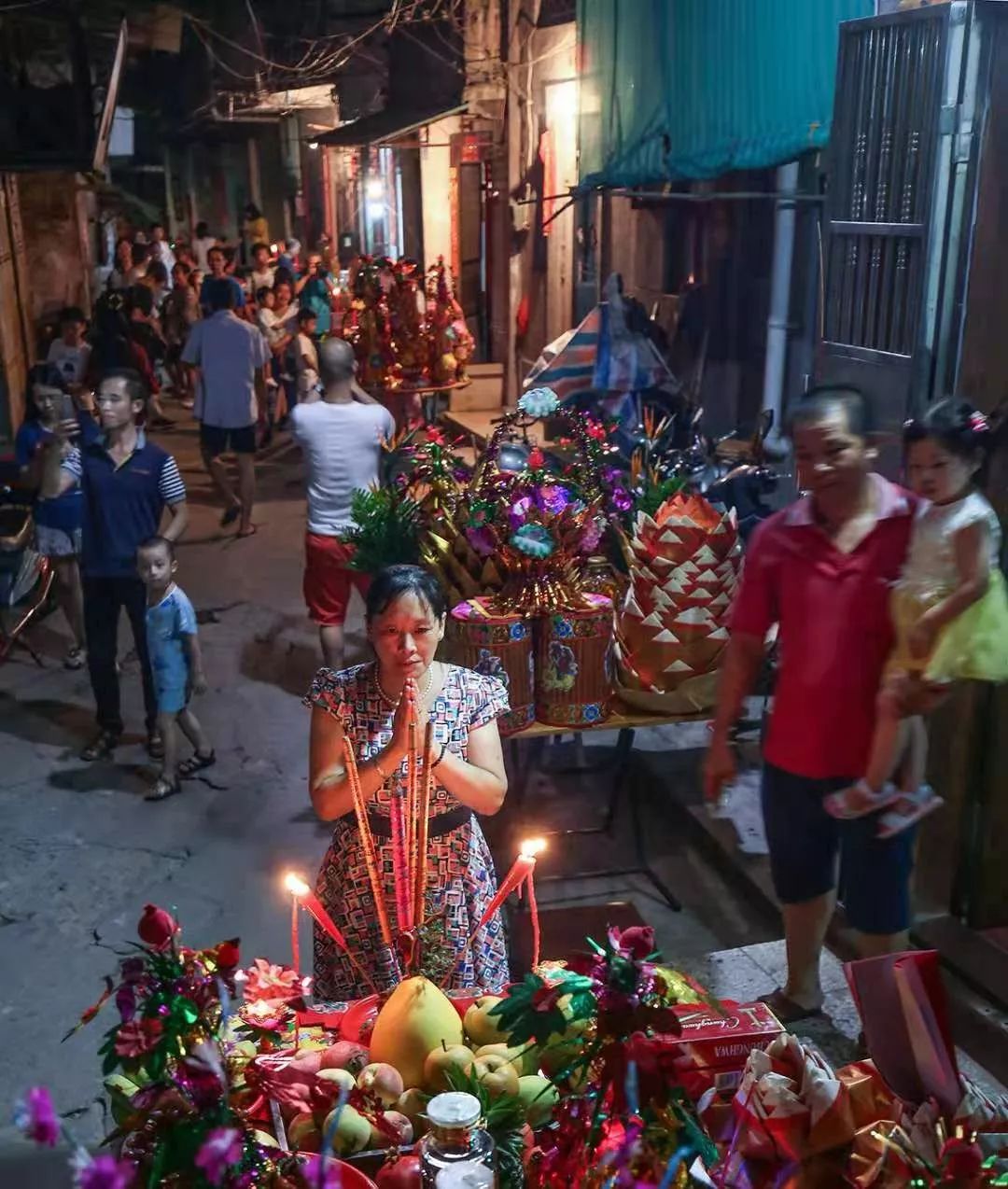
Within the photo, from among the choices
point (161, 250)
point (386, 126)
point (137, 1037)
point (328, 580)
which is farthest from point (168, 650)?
point (161, 250)

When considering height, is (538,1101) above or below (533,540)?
below

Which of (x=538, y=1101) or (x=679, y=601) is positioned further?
(x=679, y=601)

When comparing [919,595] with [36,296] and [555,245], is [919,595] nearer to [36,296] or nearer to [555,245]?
[555,245]

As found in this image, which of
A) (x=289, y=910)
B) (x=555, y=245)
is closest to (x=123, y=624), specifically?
(x=289, y=910)

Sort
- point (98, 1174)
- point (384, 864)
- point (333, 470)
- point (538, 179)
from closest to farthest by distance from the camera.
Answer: point (98, 1174), point (384, 864), point (333, 470), point (538, 179)

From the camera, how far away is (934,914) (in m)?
4.00

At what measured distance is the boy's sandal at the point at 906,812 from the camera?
297 centimetres

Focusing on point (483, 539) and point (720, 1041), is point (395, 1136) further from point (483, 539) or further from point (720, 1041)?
point (483, 539)

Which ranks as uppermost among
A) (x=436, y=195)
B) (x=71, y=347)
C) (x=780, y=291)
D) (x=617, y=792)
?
(x=436, y=195)

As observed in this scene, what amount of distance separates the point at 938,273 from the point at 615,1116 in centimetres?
279

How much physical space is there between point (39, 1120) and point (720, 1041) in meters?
1.23

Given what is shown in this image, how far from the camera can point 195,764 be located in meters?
5.90

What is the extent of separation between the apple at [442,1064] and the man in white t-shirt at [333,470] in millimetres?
4466

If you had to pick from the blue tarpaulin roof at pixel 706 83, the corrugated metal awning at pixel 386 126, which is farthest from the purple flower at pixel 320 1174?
the corrugated metal awning at pixel 386 126
